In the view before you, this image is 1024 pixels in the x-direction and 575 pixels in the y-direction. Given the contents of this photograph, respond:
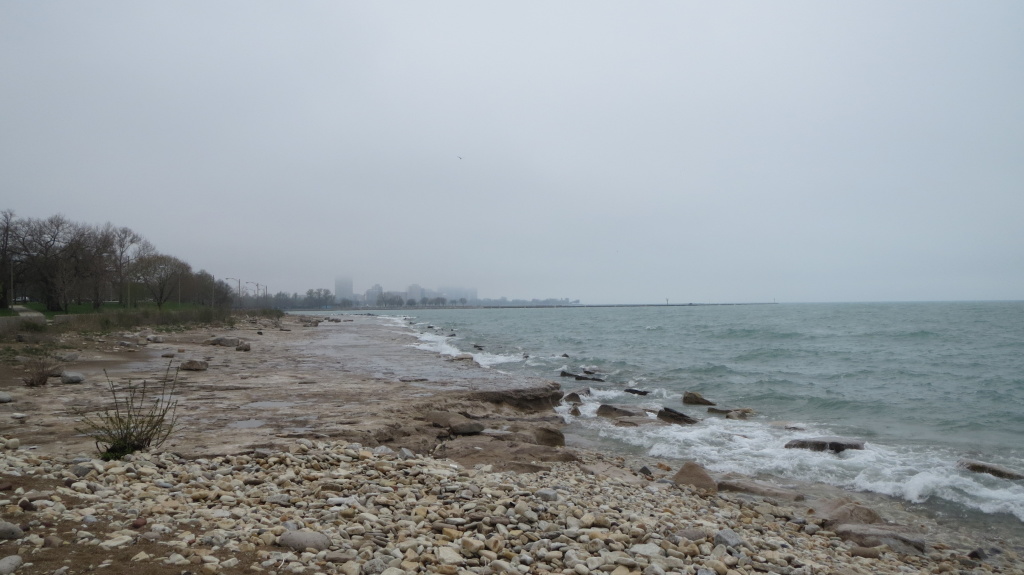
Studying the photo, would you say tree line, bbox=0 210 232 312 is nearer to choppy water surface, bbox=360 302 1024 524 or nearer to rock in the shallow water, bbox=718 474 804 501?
choppy water surface, bbox=360 302 1024 524

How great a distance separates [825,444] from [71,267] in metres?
57.6

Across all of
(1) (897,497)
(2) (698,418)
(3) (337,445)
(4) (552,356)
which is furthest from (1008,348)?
(3) (337,445)

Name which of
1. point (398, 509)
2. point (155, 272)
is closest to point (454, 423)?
point (398, 509)

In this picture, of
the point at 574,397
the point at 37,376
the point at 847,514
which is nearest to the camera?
the point at 847,514

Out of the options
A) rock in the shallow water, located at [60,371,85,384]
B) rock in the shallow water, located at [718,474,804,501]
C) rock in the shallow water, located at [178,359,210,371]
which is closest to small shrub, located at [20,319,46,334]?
rock in the shallow water, located at [178,359,210,371]

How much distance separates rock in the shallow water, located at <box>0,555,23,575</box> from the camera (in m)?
3.65

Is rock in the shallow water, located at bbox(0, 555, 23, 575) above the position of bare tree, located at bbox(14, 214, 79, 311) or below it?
below

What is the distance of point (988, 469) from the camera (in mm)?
10062

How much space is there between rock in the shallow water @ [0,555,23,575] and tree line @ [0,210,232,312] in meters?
50.9

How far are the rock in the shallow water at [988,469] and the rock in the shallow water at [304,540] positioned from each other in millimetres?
11567

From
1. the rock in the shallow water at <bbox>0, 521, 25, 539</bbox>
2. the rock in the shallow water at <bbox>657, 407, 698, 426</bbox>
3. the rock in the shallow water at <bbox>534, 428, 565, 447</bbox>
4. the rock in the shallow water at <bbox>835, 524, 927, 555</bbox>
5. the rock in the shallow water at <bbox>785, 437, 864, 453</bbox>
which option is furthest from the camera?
the rock in the shallow water at <bbox>657, 407, 698, 426</bbox>

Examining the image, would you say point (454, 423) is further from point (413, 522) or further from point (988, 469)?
point (988, 469)

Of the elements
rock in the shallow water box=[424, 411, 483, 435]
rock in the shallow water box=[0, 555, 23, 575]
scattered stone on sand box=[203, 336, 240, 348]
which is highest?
rock in the shallow water box=[0, 555, 23, 575]

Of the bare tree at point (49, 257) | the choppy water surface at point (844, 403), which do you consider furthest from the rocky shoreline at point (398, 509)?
the bare tree at point (49, 257)
